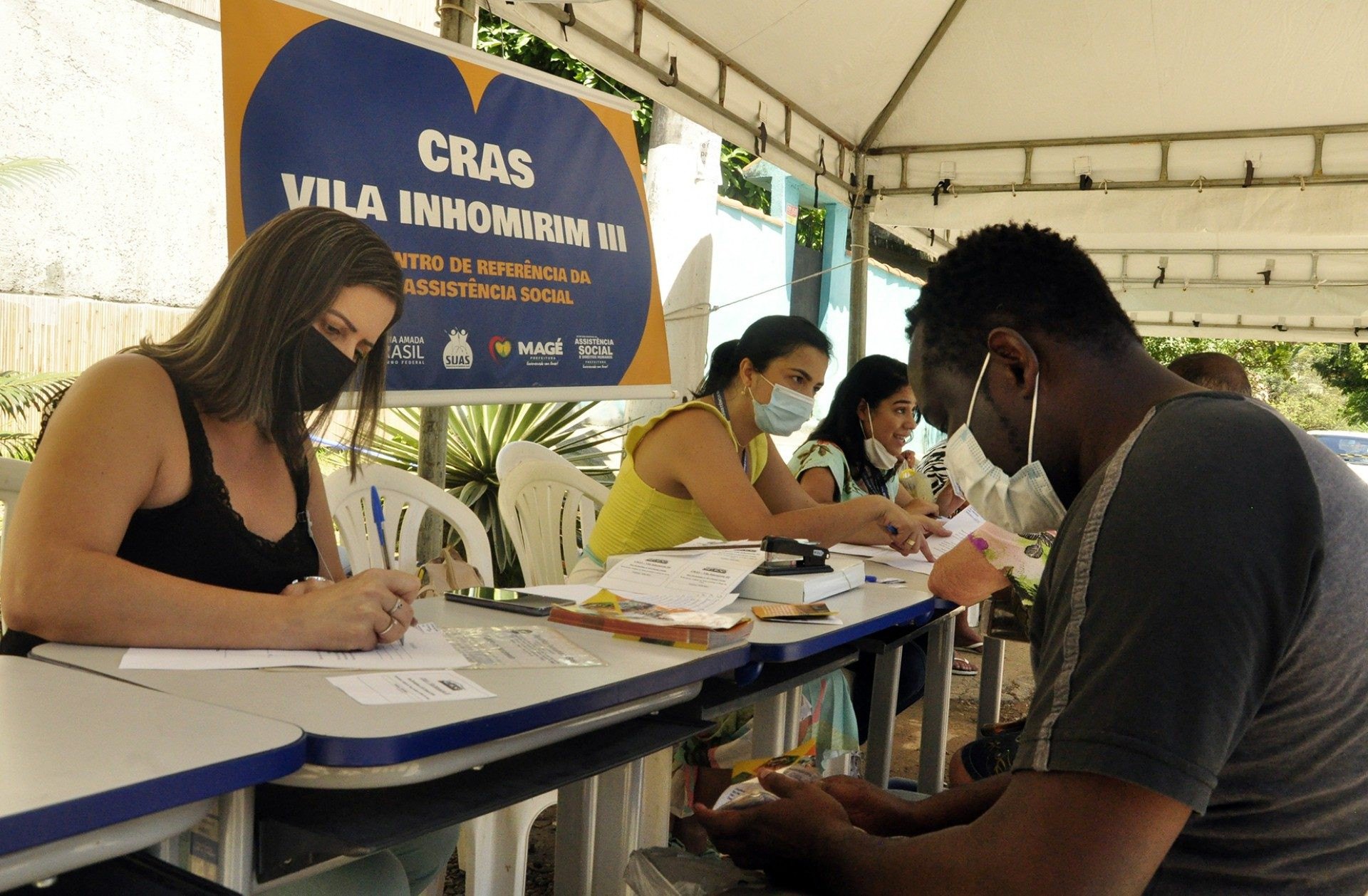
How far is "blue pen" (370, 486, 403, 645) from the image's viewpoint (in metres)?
2.64

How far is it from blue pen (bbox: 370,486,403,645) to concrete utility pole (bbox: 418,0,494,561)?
0.53 metres

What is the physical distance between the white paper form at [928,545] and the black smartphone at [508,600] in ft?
4.39

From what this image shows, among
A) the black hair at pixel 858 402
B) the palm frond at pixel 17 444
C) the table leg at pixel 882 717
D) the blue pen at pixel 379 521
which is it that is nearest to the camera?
the blue pen at pixel 379 521

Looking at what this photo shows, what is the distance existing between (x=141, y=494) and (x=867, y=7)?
13.8 ft

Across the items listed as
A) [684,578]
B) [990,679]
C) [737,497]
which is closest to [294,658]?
[684,578]

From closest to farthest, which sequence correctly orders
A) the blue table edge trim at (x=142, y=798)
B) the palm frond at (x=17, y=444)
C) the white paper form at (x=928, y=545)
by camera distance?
the blue table edge trim at (x=142, y=798)
the white paper form at (x=928, y=545)
the palm frond at (x=17, y=444)

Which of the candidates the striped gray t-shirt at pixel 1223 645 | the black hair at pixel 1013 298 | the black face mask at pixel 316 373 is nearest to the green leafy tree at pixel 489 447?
the black face mask at pixel 316 373

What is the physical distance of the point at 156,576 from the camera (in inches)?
58.6

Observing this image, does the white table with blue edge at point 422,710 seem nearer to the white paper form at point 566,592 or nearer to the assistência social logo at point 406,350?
the white paper form at point 566,592

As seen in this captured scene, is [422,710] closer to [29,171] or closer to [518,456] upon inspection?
[518,456]

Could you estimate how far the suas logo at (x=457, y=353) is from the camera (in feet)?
11.0

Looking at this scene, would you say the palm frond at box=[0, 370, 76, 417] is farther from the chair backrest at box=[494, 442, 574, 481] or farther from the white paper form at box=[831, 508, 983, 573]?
the white paper form at box=[831, 508, 983, 573]

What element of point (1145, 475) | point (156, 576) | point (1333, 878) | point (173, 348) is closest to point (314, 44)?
point (173, 348)

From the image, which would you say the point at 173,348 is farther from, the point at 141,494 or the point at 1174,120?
the point at 1174,120
